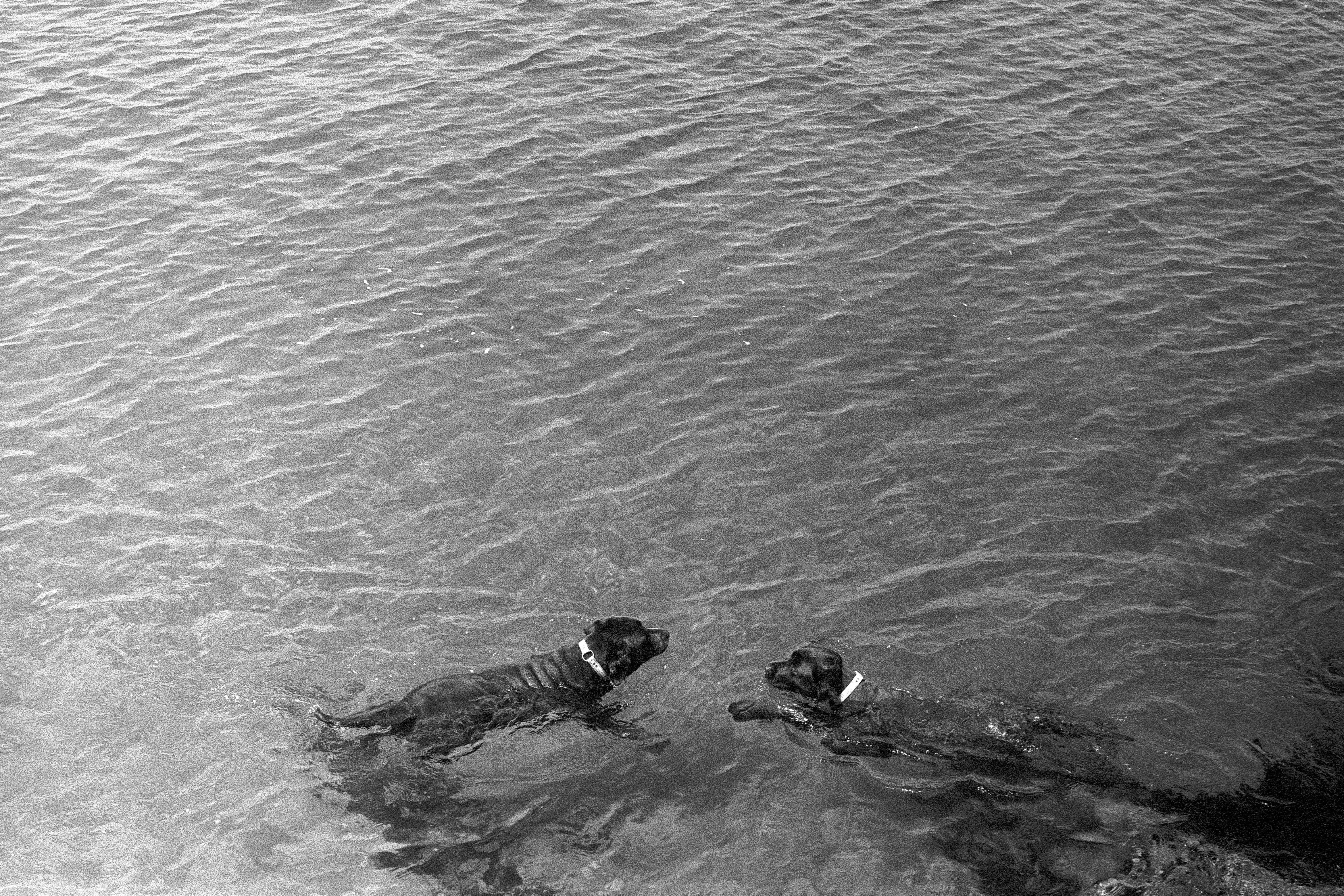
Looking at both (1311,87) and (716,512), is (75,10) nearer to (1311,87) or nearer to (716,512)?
(716,512)

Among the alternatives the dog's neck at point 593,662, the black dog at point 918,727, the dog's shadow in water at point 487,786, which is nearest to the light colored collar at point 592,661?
the dog's neck at point 593,662

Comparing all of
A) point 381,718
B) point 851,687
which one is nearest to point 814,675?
point 851,687

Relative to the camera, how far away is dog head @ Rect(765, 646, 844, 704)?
9398mm

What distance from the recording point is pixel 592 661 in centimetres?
931

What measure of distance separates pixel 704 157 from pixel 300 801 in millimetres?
10850

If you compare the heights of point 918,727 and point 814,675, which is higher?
point 814,675

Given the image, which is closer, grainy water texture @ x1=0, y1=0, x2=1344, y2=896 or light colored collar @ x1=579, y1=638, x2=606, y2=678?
grainy water texture @ x1=0, y1=0, x2=1344, y2=896

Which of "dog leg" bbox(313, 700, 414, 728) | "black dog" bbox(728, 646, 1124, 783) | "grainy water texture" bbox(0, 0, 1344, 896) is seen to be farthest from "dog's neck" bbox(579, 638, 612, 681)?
"dog leg" bbox(313, 700, 414, 728)

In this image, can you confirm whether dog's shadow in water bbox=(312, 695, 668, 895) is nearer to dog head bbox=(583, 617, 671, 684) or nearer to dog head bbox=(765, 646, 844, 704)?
dog head bbox=(583, 617, 671, 684)

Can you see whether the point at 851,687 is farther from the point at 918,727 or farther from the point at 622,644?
the point at 622,644

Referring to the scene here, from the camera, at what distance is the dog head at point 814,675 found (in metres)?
9.40

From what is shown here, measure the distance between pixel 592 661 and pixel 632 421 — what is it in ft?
12.3

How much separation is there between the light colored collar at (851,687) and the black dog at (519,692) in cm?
141

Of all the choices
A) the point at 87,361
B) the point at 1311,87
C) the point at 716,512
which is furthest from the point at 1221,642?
the point at 1311,87
